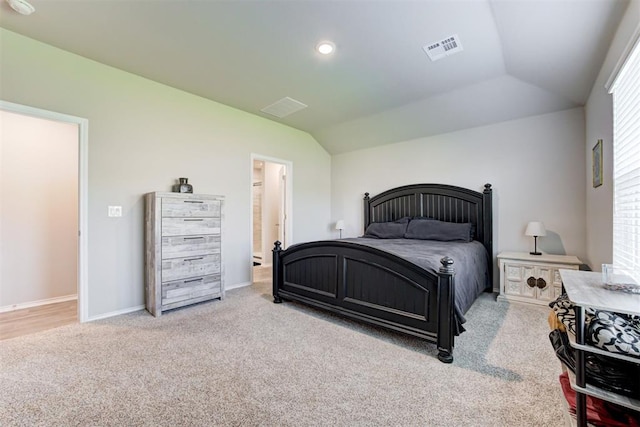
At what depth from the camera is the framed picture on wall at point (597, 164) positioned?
2554mm

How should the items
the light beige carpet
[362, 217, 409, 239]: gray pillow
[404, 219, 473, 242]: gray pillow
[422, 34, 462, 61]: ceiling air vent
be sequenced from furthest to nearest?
[362, 217, 409, 239]: gray pillow < [404, 219, 473, 242]: gray pillow < [422, 34, 462, 61]: ceiling air vent < the light beige carpet

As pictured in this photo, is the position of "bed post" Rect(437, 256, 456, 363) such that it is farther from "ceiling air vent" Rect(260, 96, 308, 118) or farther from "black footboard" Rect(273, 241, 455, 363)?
"ceiling air vent" Rect(260, 96, 308, 118)

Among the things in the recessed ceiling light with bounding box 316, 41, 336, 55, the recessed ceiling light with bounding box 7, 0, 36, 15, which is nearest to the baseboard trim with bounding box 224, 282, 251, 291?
the recessed ceiling light with bounding box 316, 41, 336, 55

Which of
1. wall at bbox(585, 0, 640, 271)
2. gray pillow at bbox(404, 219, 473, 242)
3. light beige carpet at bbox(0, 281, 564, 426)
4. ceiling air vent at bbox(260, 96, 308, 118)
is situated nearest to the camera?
light beige carpet at bbox(0, 281, 564, 426)

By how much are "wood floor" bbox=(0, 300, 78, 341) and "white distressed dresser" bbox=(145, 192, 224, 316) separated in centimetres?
82

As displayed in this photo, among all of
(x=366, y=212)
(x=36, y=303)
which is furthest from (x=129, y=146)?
(x=366, y=212)

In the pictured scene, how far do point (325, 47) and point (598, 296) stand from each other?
2.68 meters

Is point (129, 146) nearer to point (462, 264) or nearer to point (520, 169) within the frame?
point (462, 264)

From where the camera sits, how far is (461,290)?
2.44 meters

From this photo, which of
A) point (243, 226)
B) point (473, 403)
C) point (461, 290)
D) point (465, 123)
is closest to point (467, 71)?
point (465, 123)

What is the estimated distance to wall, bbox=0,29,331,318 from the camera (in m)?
2.72

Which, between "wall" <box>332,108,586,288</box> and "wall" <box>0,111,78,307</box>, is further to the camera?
"wall" <box>332,108,586,288</box>

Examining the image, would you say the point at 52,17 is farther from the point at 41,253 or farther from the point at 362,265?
the point at 362,265

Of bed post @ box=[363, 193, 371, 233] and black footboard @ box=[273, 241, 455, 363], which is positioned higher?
bed post @ box=[363, 193, 371, 233]
